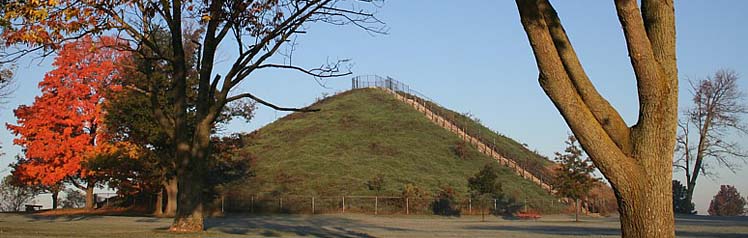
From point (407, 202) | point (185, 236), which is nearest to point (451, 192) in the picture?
point (407, 202)

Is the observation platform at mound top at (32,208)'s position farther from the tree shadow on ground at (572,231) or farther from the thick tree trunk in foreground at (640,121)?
the thick tree trunk in foreground at (640,121)

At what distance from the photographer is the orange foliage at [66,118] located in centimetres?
5025

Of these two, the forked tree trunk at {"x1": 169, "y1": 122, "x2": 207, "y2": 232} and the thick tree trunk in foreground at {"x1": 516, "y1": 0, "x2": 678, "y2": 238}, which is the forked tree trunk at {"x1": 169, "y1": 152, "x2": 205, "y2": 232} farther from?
the thick tree trunk in foreground at {"x1": 516, "y1": 0, "x2": 678, "y2": 238}

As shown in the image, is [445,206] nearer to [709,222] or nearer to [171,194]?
[171,194]

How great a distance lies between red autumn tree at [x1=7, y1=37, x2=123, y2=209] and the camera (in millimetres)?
50250

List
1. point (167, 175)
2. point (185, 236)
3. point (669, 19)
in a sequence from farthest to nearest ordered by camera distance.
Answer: point (167, 175)
point (185, 236)
point (669, 19)

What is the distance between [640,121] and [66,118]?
160 feet

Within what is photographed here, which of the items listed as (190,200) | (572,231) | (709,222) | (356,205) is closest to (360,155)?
(356,205)

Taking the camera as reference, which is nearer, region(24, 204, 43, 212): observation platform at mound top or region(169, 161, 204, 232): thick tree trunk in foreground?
region(169, 161, 204, 232): thick tree trunk in foreground

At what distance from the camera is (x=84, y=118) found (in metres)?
51.0

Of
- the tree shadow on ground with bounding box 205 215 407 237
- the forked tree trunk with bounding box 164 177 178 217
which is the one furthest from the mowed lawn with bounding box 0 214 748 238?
the forked tree trunk with bounding box 164 177 178 217

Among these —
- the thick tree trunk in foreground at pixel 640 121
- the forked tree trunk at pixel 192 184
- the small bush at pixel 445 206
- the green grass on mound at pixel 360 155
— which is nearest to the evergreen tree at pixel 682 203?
the green grass on mound at pixel 360 155

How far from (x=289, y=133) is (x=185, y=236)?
70410 mm

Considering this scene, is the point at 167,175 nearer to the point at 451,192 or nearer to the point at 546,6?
the point at 451,192
